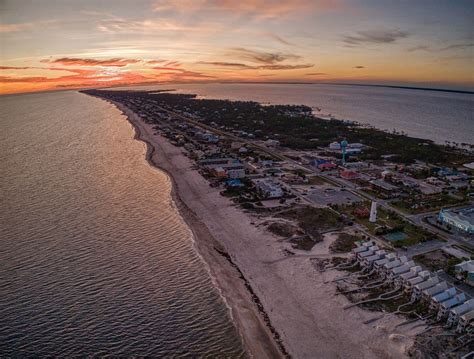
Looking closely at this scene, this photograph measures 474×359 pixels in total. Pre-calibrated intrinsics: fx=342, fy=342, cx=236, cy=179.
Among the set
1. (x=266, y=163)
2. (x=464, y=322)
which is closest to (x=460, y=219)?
(x=464, y=322)

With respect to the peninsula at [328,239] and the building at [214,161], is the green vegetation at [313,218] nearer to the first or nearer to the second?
the peninsula at [328,239]

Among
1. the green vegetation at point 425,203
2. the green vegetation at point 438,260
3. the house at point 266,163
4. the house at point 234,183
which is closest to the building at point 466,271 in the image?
the green vegetation at point 438,260

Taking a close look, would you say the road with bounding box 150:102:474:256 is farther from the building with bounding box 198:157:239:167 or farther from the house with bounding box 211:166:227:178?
the house with bounding box 211:166:227:178

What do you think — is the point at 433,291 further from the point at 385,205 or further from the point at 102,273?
the point at 102,273

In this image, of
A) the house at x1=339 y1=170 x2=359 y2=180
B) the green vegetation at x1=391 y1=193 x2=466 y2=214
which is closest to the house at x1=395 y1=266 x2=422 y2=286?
the green vegetation at x1=391 y1=193 x2=466 y2=214

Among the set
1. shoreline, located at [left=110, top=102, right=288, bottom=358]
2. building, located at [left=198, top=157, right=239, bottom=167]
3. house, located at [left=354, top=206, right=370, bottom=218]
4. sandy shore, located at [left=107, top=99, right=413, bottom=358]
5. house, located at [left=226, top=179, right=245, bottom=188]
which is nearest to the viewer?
sandy shore, located at [left=107, top=99, right=413, bottom=358]
